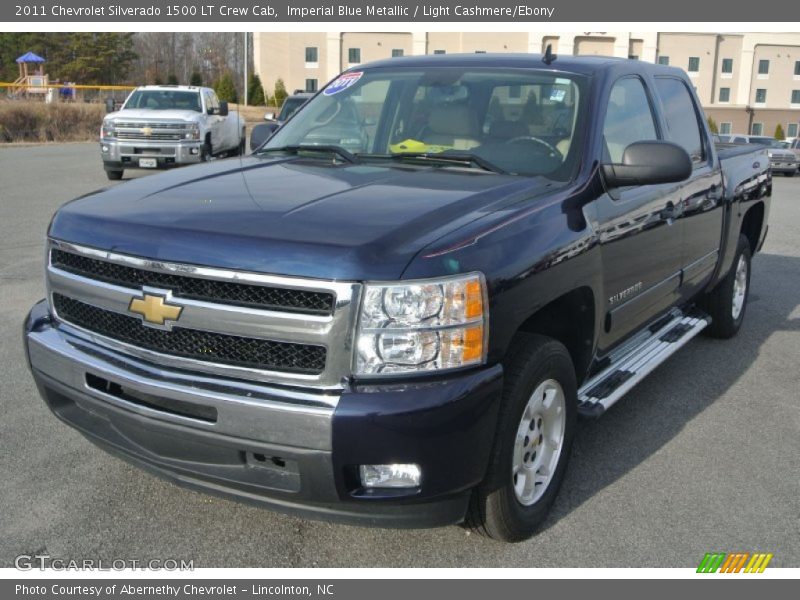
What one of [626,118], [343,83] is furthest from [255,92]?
[626,118]

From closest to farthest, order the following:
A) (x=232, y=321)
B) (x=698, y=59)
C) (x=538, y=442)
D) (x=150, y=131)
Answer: (x=232, y=321), (x=538, y=442), (x=150, y=131), (x=698, y=59)

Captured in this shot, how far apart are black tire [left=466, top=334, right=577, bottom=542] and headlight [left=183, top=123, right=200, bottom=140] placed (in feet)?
46.7

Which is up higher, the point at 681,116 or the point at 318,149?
the point at 681,116

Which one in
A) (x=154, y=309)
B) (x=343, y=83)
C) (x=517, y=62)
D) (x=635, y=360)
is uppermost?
(x=517, y=62)

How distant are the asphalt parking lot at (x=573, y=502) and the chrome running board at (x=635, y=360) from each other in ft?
1.22

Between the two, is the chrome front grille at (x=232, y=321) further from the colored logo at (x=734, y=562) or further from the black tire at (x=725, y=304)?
the black tire at (x=725, y=304)

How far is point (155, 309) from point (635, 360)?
2.69 m

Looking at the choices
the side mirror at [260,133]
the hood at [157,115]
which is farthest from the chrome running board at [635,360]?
the hood at [157,115]

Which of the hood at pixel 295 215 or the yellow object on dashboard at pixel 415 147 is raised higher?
the yellow object on dashboard at pixel 415 147

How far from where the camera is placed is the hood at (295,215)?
9.03 ft

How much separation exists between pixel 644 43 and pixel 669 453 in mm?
66132

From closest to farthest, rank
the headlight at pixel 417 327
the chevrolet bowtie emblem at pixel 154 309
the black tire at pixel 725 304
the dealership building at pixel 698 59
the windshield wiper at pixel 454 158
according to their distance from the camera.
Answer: the headlight at pixel 417 327, the chevrolet bowtie emblem at pixel 154 309, the windshield wiper at pixel 454 158, the black tire at pixel 725 304, the dealership building at pixel 698 59

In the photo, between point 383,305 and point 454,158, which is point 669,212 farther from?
point 383,305

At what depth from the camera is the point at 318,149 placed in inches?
173
